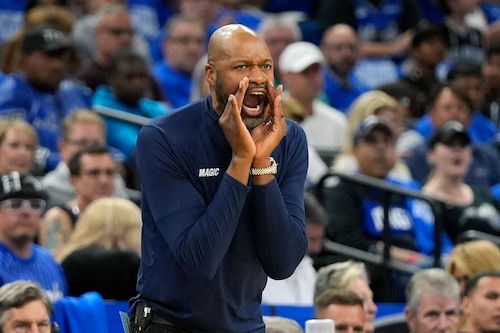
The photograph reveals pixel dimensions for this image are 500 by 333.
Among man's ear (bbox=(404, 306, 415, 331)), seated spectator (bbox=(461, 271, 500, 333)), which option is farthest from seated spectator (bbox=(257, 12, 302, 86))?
man's ear (bbox=(404, 306, 415, 331))

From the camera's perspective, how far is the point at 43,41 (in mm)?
9711

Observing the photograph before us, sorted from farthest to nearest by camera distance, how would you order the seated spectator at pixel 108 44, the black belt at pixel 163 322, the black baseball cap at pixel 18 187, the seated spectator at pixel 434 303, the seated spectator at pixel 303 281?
1. the seated spectator at pixel 108 44
2. the seated spectator at pixel 303 281
3. the black baseball cap at pixel 18 187
4. the seated spectator at pixel 434 303
5. the black belt at pixel 163 322

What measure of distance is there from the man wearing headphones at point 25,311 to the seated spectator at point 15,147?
297 centimetres

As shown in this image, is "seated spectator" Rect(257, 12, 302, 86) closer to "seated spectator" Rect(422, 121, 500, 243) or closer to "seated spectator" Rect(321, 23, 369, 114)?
"seated spectator" Rect(321, 23, 369, 114)

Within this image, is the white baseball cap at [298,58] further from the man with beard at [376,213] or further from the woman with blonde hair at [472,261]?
the woman with blonde hair at [472,261]

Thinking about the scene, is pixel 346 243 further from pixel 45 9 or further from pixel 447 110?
pixel 45 9

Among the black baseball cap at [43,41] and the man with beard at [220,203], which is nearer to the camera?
the man with beard at [220,203]

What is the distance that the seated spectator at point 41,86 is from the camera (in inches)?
377

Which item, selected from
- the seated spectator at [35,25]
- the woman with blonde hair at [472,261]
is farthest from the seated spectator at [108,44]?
the woman with blonde hair at [472,261]

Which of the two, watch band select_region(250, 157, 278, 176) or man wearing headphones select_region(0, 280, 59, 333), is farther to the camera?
man wearing headphones select_region(0, 280, 59, 333)

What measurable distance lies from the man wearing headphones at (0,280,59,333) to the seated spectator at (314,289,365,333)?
1443 mm

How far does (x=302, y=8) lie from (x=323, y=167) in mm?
4548

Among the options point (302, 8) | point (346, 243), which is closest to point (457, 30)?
point (302, 8)

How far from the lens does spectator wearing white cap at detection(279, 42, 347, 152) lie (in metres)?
10.3
